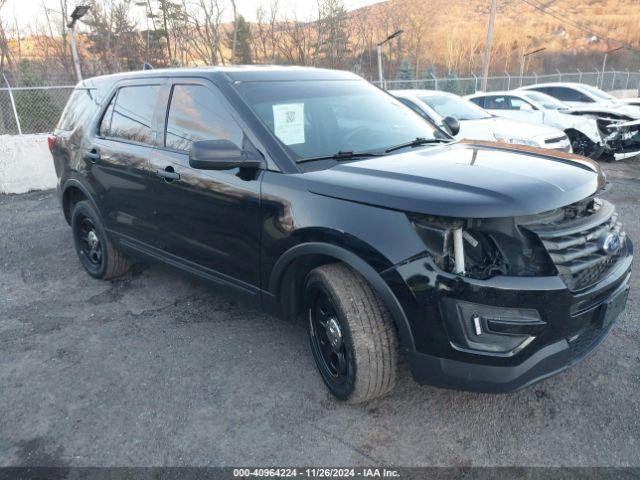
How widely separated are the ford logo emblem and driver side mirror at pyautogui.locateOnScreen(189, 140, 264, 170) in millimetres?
1872

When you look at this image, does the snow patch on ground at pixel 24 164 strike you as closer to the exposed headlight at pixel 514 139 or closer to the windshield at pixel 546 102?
the exposed headlight at pixel 514 139

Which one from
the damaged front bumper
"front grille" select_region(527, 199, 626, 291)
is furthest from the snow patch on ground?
"front grille" select_region(527, 199, 626, 291)

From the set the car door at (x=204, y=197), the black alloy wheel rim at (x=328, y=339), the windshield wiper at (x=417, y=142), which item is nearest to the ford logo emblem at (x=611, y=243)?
the windshield wiper at (x=417, y=142)

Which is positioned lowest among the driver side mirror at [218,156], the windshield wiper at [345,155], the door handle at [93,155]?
the door handle at [93,155]

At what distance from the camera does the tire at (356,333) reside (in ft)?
8.16

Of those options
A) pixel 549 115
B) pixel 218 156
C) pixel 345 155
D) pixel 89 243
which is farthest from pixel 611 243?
pixel 549 115

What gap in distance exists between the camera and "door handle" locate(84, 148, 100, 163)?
4.23m

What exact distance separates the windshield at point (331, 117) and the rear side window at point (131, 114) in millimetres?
992

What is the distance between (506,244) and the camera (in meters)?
2.19

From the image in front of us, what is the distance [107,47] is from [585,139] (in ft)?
85.4

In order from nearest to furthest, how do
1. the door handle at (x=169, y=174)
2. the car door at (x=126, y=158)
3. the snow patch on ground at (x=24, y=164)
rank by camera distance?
the door handle at (x=169, y=174) < the car door at (x=126, y=158) < the snow patch on ground at (x=24, y=164)

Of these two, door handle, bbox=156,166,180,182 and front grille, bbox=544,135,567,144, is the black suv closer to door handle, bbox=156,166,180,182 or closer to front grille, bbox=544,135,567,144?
door handle, bbox=156,166,180,182

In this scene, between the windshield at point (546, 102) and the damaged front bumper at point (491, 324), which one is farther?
the windshield at point (546, 102)

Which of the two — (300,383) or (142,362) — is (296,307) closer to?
(300,383)
